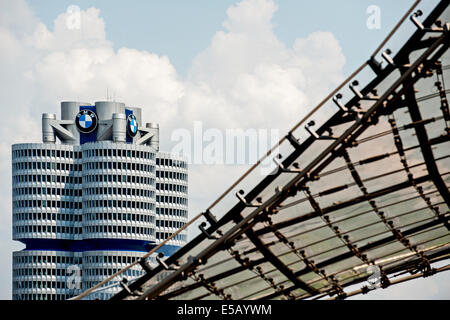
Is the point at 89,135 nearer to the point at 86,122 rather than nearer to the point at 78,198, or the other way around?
the point at 86,122

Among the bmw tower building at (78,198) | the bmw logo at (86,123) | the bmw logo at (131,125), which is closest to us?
the bmw tower building at (78,198)

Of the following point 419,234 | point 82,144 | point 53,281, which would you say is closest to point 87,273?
point 53,281

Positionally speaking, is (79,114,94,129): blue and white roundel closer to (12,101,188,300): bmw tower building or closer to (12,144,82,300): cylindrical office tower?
(12,101,188,300): bmw tower building

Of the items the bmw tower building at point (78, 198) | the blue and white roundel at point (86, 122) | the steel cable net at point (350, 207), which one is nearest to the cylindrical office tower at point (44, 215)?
the bmw tower building at point (78, 198)

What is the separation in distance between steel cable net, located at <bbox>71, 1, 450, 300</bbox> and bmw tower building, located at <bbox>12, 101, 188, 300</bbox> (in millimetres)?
170219

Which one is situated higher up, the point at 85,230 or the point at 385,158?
the point at 85,230

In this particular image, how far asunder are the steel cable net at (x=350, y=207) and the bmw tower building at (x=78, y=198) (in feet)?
558

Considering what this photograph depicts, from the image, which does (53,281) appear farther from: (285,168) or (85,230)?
(285,168)

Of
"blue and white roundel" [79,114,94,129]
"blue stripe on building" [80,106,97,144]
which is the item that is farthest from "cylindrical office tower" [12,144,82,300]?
"blue and white roundel" [79,114,94,129]

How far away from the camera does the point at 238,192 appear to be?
19922mm

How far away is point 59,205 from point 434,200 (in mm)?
179079

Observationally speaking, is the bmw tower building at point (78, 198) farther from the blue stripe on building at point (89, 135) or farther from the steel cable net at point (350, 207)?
the steel cable net at point (350, 207)

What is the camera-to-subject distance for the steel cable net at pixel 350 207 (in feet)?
61.3

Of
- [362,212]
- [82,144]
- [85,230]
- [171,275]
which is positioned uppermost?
[82,144]
